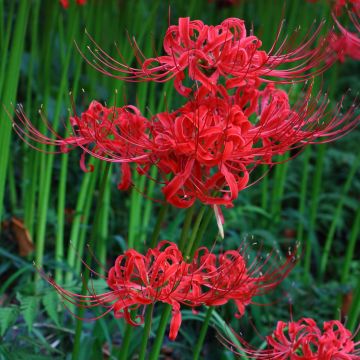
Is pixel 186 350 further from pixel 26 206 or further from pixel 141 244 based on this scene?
pixel 26 206

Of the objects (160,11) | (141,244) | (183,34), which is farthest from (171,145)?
(160,11)

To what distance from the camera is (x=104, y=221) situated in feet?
9.39

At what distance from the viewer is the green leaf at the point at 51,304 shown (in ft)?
6.53

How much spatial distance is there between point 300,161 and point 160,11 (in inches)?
57.1

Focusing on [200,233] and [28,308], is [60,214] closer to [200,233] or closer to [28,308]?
[28,308]

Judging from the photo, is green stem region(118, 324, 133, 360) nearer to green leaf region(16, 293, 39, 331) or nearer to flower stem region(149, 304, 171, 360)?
flower stem region(149, 304, 171, 360)

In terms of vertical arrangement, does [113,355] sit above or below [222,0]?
below

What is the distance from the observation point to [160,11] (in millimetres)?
4566

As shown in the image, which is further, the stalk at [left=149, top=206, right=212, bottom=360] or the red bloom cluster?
the stalk at [left=149, top=206, right=212, bottom=360]

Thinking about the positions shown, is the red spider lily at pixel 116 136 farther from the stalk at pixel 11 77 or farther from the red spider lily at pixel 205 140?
the stalk at pixel 11 77

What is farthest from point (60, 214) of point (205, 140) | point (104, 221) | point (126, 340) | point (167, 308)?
point (205, 140)

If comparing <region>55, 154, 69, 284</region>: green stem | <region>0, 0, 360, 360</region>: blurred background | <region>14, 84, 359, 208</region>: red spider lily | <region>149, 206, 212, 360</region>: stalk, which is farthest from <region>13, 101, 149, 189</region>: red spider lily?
<region>55, 154, 69, 284</region>: green stem

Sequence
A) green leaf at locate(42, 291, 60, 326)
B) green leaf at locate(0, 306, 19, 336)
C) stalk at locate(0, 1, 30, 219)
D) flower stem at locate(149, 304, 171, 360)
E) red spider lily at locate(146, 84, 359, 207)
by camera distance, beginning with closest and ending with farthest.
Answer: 1. red spider lily at locate(146, 84, 359, 207)
2. flower stem at locate(149, 304, 171, 360)
3. green leaf at locate(0, 306, 19, 336)
4. green leaf at locate(42, 291, 60, 326)
5. stalk at locate(0, 1, 30, 219)

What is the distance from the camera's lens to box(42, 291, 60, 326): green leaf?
199 cm
